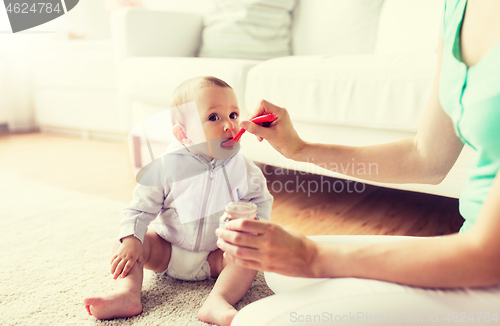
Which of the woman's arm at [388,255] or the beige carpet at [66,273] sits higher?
the woman's arm at [388,255]

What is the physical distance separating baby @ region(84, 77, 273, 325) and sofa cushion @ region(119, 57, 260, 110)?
0.46 metres

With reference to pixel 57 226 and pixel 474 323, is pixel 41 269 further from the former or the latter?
pixel 474 323

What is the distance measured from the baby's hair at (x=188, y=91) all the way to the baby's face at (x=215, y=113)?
14 mm

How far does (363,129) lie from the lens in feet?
3.69

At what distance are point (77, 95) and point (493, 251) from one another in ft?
9.13

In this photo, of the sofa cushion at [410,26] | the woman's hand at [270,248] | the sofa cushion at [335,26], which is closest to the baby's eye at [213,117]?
the woman's hand at [270,248]

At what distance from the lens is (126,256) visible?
29.9 inches

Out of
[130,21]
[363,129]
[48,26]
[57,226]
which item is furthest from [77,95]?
[363,129]

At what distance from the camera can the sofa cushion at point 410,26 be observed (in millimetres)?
1400

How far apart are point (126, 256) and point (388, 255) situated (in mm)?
518

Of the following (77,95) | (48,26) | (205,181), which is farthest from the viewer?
(48,26)

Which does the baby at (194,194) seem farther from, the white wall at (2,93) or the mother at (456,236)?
the white wall at (2,93)

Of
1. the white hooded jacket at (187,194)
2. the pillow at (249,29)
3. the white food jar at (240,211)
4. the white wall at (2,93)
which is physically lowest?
the white wall at (2,93)

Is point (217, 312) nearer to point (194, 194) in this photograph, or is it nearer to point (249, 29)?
point (194, 194)
